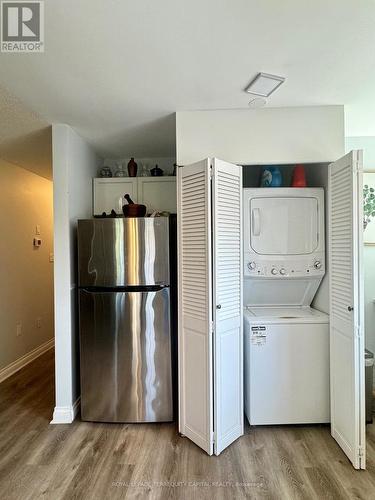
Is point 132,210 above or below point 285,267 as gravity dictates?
above

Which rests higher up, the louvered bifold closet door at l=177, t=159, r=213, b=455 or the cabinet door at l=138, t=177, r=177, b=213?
the cabinet door at l=138, t=177, r=177, b=213

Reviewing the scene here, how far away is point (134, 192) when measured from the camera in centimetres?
310

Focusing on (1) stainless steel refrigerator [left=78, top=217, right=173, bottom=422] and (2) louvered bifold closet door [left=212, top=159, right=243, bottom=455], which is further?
(1) stainless steel refrigerator [left=78, top=217, right=173, bottom=422]

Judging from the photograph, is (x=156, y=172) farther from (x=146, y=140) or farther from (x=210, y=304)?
(x=210, y=304)

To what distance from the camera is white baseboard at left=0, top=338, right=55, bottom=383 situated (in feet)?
11.0

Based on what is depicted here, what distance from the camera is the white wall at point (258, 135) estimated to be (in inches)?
90.3

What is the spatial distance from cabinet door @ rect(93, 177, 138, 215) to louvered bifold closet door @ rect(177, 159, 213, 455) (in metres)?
1.02

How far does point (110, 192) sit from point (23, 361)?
235 cm

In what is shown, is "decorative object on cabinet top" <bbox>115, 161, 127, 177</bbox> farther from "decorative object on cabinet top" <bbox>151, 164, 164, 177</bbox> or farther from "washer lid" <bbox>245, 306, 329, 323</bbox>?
"washer lid" <bbox>245, 306, 329, 323</bbox>

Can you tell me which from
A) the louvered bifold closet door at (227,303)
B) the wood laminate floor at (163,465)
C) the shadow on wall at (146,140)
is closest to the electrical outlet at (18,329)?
the wood laminate floor at (163,465)

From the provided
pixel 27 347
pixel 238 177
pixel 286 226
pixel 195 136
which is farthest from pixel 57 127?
pixel 27 347

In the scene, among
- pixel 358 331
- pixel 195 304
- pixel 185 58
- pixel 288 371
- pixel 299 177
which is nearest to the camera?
pixel 185 58

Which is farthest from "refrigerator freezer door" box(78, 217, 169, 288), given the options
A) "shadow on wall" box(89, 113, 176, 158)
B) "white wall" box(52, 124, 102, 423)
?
"shadow on wall" box(89, 113, 176, 158)

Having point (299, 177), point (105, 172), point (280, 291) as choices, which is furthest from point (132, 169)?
point (280, 291)
